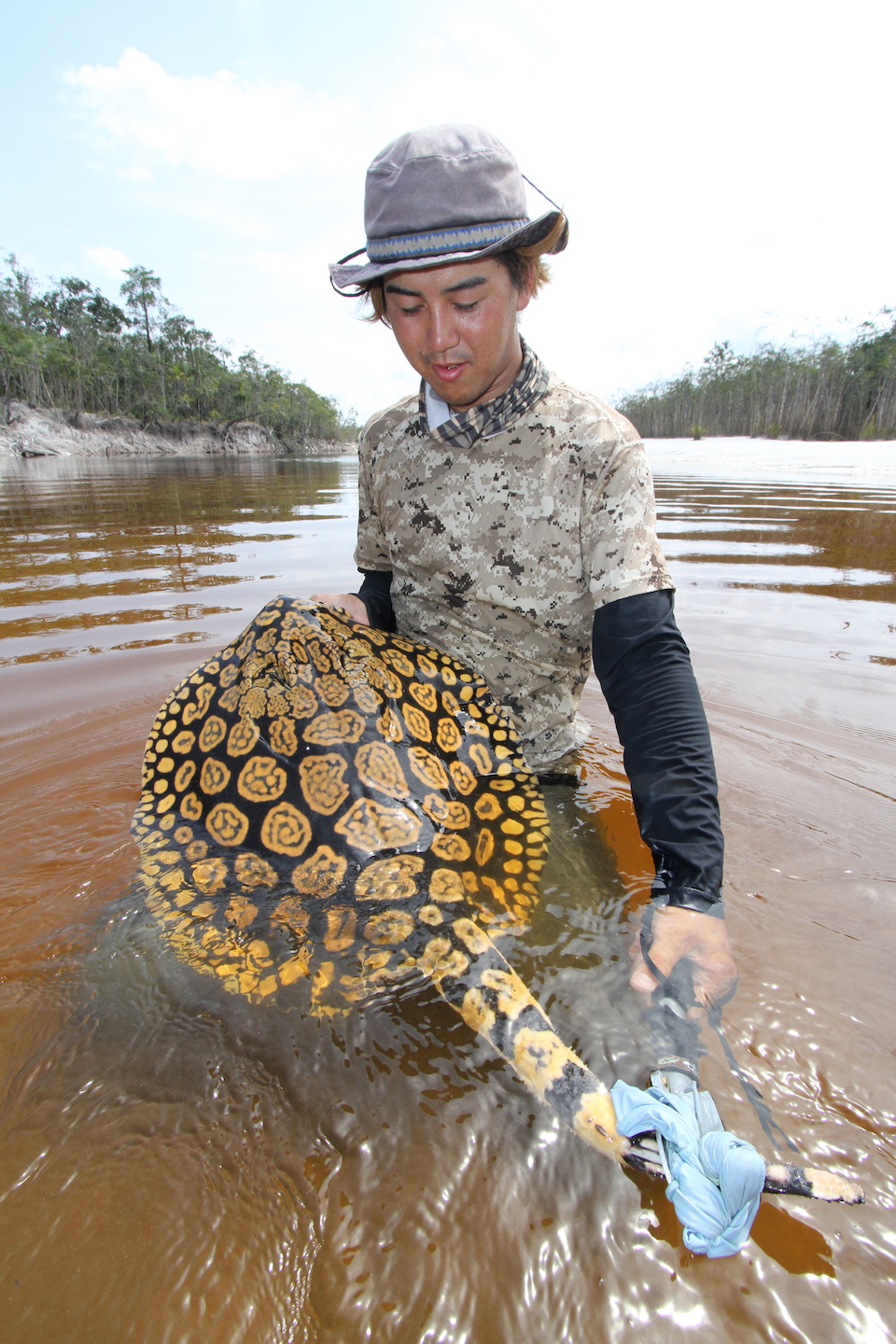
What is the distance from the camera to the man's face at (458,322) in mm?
2020

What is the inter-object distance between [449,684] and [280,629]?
655 mm

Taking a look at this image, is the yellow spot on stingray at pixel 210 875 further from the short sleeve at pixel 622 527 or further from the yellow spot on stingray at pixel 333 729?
the short sleeve at pixel 622 527

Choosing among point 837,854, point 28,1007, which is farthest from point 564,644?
point 28,1007

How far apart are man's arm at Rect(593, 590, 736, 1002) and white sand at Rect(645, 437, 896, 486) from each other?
1970cm

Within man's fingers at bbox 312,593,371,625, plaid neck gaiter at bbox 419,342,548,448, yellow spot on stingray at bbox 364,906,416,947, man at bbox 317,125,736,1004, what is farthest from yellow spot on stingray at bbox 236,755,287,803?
plaid neck gaiter at bbox 419,342,548,448

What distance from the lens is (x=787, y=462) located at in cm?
2789

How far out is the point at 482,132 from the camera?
6.70ft

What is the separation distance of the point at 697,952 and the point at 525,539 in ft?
5.01

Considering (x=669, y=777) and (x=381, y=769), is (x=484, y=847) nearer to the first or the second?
(x=381, y=769)

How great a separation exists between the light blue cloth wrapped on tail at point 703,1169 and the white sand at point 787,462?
68.0 ft

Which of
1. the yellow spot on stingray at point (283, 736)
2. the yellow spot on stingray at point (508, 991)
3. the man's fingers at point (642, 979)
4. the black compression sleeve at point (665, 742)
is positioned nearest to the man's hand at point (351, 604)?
the yellow spot on stingray at point (283, 736)

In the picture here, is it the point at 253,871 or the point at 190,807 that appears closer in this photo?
the point at 253,871

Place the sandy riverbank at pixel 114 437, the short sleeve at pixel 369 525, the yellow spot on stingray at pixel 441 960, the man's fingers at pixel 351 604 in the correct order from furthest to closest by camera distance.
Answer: the sandy riverbank at pixel 114 437, the short sleeve at pixel 369 525, the man's fingers at pixel 351 604, the yellow spot on stingray at pixel 441 960

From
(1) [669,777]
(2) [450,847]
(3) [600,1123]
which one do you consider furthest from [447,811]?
(3) [600,1123]
